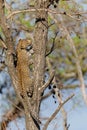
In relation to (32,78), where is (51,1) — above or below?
above

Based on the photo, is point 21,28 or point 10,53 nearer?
point 10,53

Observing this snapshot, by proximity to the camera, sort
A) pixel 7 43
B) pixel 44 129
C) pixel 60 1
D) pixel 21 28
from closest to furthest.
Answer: pixel 44 129
pixel 7 43
pixel 60 1
pixel 21 28

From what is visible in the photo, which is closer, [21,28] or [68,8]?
[68,8]

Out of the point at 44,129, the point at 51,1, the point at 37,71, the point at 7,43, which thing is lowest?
the point at 44,129

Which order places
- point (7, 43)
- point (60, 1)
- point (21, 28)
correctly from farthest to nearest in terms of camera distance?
point (21, 28) → point (60, 1) → point (7, 43)

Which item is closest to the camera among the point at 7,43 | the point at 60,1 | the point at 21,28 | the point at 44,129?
the point at 44,129

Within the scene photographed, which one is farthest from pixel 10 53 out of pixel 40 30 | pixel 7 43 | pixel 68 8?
pixel 68 8

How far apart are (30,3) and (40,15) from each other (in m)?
0.40

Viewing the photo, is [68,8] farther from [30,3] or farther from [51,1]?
[30,3]

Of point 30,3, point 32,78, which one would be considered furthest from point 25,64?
point 30,3

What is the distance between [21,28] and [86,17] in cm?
83

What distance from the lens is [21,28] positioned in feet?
14.3

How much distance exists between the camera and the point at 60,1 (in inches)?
160

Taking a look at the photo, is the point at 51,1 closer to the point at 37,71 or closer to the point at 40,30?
the point at 40,30
